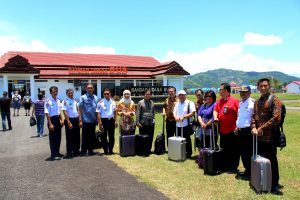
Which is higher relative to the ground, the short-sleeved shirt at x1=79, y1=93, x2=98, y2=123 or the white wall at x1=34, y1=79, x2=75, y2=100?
the white wall at x1=34, y1=79, x2=75, y2=100

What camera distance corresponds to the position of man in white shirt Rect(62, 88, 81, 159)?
863 centimetres

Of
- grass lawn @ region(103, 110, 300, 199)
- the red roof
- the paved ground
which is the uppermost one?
the red roof

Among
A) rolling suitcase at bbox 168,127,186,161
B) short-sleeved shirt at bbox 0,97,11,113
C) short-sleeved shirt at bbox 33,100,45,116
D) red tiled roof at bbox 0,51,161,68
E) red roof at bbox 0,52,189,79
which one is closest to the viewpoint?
rolling suitcase at bbox 168,127,186,161

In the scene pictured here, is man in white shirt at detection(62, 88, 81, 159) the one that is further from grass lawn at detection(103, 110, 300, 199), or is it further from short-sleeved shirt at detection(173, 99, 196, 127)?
short-sleeved shirt at detection(173, 99, 196, 127)

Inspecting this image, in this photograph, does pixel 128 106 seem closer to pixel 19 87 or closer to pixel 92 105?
pixel 92 105

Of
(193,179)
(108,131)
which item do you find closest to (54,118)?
(108,131)

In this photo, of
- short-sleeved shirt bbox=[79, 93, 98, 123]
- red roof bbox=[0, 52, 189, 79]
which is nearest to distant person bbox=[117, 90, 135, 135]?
short-sleeved shirt bbox=[79, 93, 98, 123]

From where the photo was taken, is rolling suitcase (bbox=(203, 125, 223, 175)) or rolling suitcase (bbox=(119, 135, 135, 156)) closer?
rolling suitcase (bbox=(203, 125, 223, 175))

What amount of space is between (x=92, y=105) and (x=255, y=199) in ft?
17.1

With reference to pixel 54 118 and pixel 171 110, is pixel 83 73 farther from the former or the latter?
pixel 171 110

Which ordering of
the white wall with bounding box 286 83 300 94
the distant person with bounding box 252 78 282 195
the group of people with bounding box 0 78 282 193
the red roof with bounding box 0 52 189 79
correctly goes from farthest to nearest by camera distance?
the white wall with bounding box 286 83 300 94 < the red roof with bounding box 0 52 189 79 < the group of people with bounding box 0 78 282 193 < the distant person with bounding box 252 78 282 195

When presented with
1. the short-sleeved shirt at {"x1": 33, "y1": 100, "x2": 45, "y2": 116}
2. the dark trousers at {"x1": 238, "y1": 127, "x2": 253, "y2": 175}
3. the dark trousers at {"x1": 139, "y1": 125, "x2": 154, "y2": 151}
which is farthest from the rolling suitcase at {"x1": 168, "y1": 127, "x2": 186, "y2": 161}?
the short-sleeved shirt at {"x1": 33, "y1": 100, "x2": 45, "y2": 116}

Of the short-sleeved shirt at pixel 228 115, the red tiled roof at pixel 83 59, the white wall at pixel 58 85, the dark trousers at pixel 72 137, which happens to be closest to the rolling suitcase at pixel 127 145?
the dark trousers at pixel 72 137

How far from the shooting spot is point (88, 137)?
8906 millimetres
